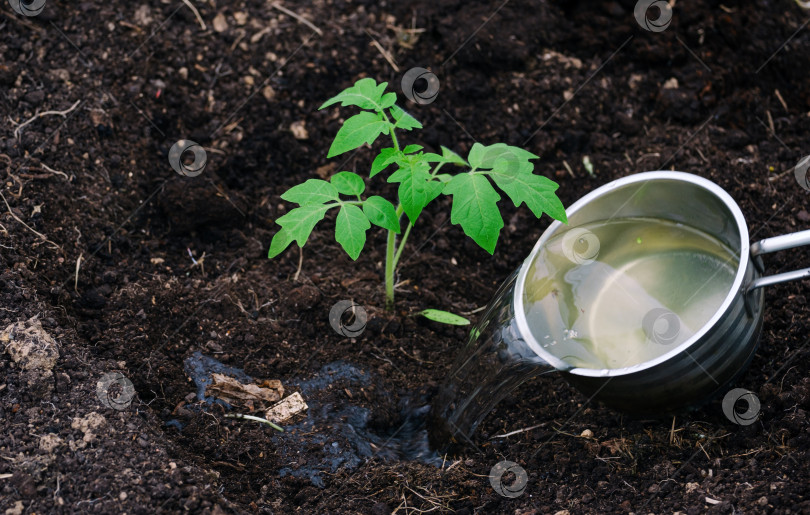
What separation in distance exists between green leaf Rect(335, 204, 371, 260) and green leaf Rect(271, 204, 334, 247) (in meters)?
0.06

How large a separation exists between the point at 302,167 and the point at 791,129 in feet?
6.06

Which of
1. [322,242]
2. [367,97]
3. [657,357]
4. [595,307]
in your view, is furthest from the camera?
[322,242]

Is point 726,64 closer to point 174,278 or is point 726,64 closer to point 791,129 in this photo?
point 791,129

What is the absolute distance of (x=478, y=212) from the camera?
204cm

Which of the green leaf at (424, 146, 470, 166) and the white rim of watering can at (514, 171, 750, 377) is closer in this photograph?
the white rim of watering can at (514, 171, 750, 377)

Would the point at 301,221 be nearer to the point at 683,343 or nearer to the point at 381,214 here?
the point at 381,214

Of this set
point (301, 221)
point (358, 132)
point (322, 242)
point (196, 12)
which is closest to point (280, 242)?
point (301, 221)

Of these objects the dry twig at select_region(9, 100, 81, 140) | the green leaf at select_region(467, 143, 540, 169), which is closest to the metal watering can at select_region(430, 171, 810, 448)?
the green leaf at select_region(467, 143, 540, 169)

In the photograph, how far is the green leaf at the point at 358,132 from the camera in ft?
7.02

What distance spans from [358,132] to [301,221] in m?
0.29

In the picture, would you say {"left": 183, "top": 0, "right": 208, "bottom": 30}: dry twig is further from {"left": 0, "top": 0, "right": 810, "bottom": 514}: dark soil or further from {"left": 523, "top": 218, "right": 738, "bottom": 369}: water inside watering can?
{"left": 523, "top": 218, "right": 738, "bottom": 369}: water inside watering can

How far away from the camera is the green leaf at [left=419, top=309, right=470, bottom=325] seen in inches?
101

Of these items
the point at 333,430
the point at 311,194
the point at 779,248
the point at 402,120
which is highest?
the point at 779,248

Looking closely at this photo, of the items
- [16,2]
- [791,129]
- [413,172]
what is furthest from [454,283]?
[16,2]
